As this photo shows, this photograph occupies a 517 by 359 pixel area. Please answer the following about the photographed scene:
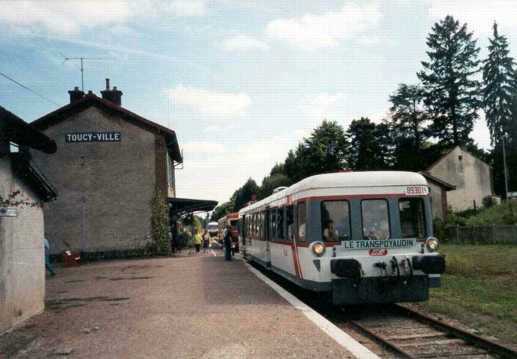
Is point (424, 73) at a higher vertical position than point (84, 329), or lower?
higher

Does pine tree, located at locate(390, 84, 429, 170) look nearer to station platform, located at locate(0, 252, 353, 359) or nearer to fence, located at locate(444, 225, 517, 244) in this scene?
fence, located at locate(444, 225, 517, 244)

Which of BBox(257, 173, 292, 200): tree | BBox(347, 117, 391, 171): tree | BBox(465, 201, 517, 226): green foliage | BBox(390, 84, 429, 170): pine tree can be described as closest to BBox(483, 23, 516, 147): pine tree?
BBox(390, 84, 429, 170): pine tree

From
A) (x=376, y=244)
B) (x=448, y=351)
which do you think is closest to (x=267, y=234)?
(x=376, y=244)

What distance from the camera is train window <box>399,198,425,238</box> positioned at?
32.4ft

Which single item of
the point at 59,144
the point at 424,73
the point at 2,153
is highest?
the point at 424,73

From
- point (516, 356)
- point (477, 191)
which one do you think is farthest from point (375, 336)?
point (477, 191)

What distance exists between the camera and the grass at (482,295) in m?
8.91

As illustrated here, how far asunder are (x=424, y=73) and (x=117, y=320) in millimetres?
60058

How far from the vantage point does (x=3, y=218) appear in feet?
27.0

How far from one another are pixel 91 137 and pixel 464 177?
3660 cm

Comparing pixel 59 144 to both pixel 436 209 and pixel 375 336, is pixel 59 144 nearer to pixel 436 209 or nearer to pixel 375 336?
pixel 375 336

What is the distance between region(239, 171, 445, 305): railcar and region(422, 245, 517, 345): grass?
3.40 ft

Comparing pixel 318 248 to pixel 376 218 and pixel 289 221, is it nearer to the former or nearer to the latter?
pixel 376 218

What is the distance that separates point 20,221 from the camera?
8.96 metres
